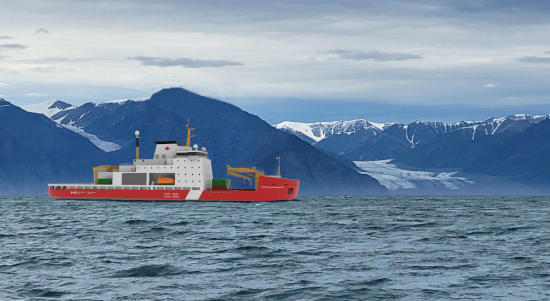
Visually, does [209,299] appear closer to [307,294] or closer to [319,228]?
[307,294]

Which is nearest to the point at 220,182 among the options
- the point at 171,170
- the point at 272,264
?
the point at 171,170

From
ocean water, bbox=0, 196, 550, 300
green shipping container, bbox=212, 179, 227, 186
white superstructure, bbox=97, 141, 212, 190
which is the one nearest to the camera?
ocean water, bbox=0, 196, 550, 300

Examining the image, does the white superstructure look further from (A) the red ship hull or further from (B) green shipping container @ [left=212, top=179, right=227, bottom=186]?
(A) the red ship hull

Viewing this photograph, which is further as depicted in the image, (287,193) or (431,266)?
(287,193)

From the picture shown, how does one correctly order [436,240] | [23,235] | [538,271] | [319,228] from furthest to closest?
[319,228], [23,235], [436,240], [538,271]

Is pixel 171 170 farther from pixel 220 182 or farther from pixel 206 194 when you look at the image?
pixel 220 182

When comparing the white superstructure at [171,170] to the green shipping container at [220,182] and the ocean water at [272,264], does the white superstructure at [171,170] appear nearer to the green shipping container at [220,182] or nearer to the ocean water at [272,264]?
the green shipping container at [220,182]

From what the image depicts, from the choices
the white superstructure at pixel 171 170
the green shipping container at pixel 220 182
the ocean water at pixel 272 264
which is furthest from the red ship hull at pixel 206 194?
A: the ocean water at pixel 272 264

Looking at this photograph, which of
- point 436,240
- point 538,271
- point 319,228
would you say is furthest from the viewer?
point 319,228

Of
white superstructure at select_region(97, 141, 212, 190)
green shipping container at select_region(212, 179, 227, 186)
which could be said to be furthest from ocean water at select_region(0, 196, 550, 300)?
green shipping container at select_region(212, 179, 227, 186)

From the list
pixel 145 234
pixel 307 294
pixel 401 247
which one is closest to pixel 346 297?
pixel 307 294

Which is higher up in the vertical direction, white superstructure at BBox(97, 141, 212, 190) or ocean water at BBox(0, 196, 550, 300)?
white superstructure at BBox(97, 141, 212, 190)

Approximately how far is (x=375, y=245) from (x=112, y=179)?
79.8 metres

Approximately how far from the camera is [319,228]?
5278 cm
